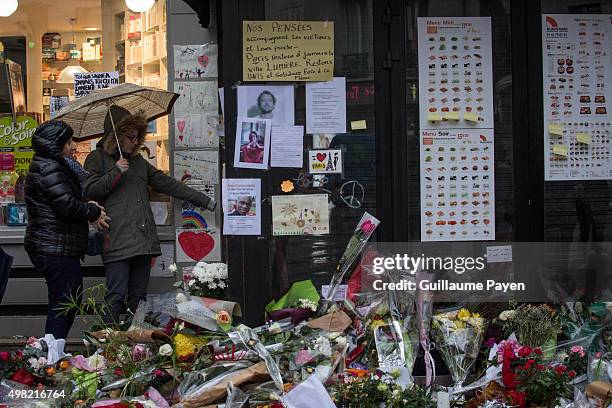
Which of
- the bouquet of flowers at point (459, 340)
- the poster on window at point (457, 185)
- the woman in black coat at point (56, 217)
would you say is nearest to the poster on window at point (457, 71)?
the poster on window at point (457, 185)

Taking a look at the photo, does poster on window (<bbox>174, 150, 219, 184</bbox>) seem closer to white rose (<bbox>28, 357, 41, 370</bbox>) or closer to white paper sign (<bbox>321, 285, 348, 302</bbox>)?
white paper sign (<bbox>321, 285, 348, 302</bbox>)

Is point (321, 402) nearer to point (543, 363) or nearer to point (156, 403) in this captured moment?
point (156, 403)

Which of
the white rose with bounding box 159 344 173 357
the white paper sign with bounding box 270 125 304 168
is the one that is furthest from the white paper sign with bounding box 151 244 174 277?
the white rose with bounding box 159 344 173 357

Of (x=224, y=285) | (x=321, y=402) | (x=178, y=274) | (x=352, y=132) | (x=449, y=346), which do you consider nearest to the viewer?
(x=321, y=402)

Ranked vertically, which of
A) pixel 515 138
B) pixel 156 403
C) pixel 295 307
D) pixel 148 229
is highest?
pixel 515 138

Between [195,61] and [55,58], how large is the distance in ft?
4.69

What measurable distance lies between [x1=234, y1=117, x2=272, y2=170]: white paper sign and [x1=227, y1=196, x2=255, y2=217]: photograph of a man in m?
0.21

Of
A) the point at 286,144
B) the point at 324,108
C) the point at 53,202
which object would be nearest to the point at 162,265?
the point at 53,202

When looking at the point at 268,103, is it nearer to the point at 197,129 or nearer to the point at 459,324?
the point at 197,129

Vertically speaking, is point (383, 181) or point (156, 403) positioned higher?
point (383, 181)

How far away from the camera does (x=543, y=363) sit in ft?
17.3

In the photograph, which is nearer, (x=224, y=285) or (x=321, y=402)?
(x=321, y=402)

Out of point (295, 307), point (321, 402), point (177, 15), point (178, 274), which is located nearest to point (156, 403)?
point (321, 402)

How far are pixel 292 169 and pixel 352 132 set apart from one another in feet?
1.56
